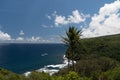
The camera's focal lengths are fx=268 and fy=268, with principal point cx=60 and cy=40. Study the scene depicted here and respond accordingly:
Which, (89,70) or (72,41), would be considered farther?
(89,70)

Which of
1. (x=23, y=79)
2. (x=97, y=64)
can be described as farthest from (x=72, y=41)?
(x=97, y=64)

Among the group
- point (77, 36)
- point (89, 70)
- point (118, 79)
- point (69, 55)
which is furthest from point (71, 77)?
point (89, 70)

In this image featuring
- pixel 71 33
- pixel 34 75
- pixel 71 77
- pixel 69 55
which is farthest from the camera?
pixel 34 75

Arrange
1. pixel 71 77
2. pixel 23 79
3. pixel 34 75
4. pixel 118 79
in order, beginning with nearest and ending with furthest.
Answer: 1. pixel 71 77
2. pixel 23 79
3. pixel 34 75
4. pixel 118 79

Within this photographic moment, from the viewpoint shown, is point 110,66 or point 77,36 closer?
point 77,36

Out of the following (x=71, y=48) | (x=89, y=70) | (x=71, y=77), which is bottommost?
(x=89, y=70)

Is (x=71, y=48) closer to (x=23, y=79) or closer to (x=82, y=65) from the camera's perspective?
(x=23, y=79)

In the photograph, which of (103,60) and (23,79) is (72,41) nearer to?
(23,79)

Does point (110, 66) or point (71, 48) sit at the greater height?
point (71, 48)

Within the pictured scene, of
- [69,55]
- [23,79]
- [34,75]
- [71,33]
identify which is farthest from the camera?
[34,75]
